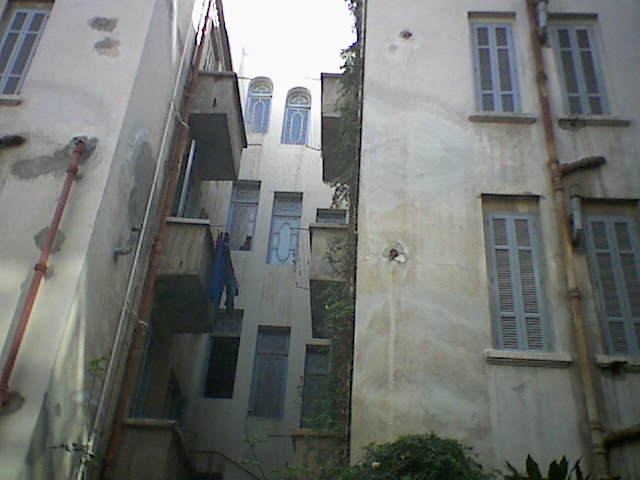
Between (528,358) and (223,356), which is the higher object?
(223,356)

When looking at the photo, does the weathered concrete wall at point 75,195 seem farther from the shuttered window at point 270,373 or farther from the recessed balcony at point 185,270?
the shuttered window at point 270,373

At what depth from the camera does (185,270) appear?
13.4 metres

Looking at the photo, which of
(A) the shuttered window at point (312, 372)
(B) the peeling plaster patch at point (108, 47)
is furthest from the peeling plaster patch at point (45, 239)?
(A) the shuttered window at point (312, 372)

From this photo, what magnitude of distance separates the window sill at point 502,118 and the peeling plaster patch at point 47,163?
5.47 m

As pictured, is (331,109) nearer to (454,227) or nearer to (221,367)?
(454,227)

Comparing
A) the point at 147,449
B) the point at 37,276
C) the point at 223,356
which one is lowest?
the point at 147,449

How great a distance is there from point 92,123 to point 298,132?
9.47 m

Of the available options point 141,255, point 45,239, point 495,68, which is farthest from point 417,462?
point 495,68

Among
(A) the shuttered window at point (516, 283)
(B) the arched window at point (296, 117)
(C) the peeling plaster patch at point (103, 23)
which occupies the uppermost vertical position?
(B) the arched window at point (296, 117)

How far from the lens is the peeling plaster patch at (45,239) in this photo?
10570mm

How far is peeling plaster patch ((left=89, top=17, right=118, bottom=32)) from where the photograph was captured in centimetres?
1295

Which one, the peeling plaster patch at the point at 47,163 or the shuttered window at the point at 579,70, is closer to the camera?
the peeling plaster patch at the point at 47,163

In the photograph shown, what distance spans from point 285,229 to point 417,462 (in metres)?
10.9

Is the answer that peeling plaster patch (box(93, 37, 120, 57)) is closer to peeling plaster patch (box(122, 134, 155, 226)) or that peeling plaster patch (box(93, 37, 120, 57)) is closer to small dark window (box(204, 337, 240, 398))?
peeling plaster patch (box(122, 134, 155, 226))
